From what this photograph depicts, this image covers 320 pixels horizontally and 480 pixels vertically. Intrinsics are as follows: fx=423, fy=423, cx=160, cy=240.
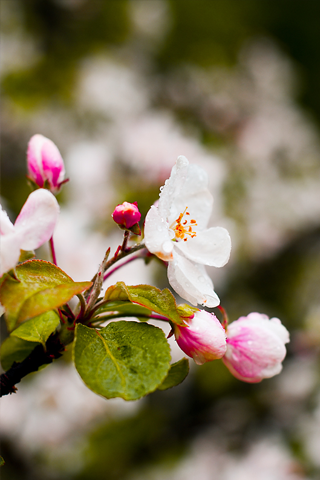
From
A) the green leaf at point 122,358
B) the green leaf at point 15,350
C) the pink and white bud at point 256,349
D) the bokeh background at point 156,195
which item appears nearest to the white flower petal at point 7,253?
the green leaf at point 122,358

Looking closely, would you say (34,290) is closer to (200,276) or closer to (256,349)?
(200,276)

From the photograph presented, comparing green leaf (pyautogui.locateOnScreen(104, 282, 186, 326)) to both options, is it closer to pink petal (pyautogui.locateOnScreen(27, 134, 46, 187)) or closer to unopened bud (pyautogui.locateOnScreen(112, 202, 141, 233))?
unopened bud (pyautogui.locateOnScreen(112, 202, 141, 233))

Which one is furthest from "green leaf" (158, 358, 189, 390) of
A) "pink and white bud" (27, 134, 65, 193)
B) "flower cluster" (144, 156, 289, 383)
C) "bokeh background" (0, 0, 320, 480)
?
"bokeh background" (0, 0, 320, 480)

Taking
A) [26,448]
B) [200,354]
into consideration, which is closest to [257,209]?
[26,448]

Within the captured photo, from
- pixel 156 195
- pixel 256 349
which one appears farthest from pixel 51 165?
pixel 156 195

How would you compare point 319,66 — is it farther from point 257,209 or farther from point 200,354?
point 200,354

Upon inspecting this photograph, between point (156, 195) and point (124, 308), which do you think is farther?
point (156, 195)
